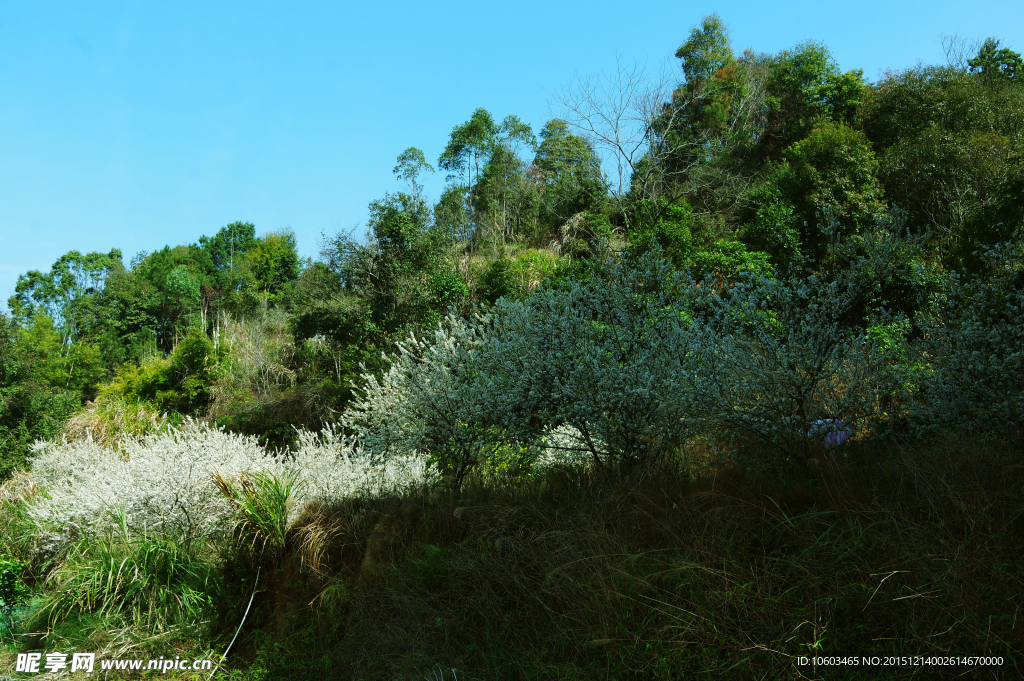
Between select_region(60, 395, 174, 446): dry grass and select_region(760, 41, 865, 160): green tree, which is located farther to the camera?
select_region(760, 41, 865, 160): green tree

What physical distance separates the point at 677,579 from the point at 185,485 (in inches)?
189

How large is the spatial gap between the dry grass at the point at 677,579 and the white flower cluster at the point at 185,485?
935mm

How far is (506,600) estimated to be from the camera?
4.07 m

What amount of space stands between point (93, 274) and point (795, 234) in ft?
154

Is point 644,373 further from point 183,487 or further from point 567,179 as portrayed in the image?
point 567,179

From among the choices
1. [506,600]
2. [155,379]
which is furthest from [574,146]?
[506,600]

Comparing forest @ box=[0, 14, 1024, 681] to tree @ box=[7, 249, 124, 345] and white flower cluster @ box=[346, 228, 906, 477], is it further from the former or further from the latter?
tree @ box=[7, 249, 124, 345]

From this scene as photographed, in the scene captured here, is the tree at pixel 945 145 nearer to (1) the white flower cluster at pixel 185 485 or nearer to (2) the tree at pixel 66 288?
(1) the white flower cluster at pixel 185 485

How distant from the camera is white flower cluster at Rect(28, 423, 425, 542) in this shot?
6023 millimetres
